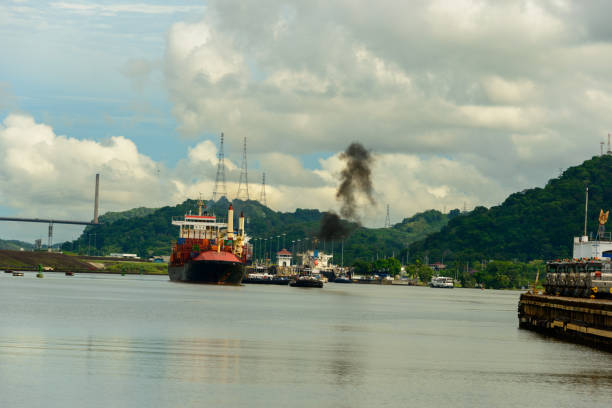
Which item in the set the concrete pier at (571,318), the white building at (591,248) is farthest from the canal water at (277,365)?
the white building at (591,248)

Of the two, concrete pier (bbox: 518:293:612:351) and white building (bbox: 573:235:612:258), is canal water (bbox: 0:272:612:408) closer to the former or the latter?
concrete pier (bbox: 518:293:612:351)

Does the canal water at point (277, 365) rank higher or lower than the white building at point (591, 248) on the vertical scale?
lower

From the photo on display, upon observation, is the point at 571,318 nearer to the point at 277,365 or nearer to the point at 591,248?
the point at 277,365

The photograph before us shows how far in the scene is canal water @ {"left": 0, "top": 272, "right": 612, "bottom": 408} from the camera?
1531 inches

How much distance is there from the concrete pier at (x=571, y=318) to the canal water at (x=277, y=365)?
2237mm

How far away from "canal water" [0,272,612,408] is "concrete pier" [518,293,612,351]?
224cm

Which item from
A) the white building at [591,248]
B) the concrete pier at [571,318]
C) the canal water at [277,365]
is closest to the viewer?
the canal water at [277,365]

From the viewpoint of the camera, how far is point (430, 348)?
63.8 metres

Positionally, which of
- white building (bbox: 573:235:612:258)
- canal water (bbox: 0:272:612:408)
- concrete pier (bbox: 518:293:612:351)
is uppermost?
white building (bbox: 573:235:612:258)

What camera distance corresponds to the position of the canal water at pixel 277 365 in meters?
38.9

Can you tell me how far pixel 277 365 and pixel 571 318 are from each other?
34.5m

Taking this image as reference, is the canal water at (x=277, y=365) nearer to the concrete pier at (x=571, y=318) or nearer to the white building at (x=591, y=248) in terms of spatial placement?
the concrete pier at (x=571, y=318)

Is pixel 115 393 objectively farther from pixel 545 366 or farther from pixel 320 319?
pixel 320 319


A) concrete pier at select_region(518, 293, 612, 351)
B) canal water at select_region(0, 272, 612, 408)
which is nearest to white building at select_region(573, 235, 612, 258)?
concrete pier at select_region(518, 293, 612, 351)
